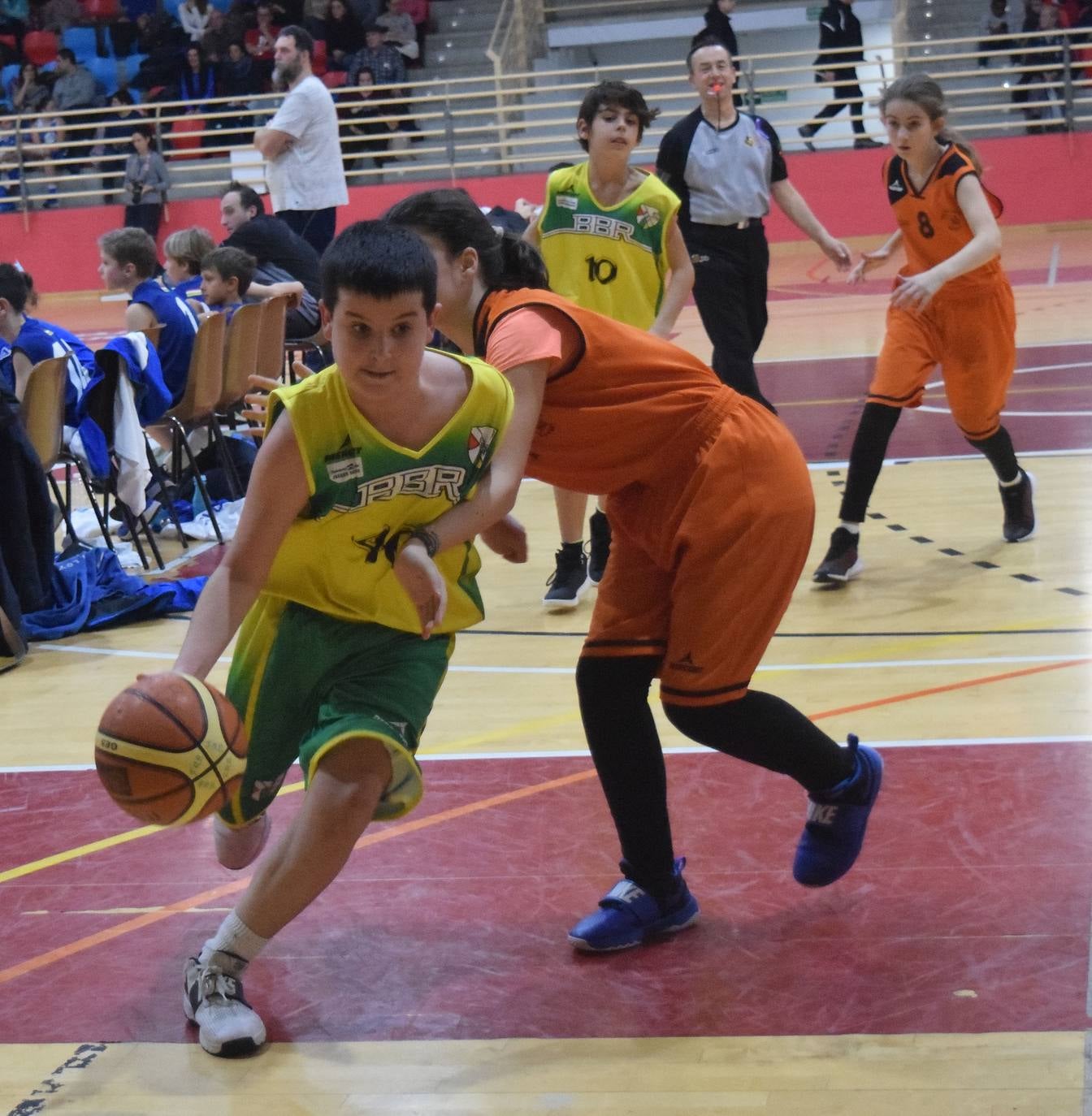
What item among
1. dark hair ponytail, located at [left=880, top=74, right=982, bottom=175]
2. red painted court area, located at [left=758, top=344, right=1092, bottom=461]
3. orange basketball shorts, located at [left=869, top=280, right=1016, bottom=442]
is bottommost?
red painted court area, located at [left=758, top=344, right=1092, bottom=461]

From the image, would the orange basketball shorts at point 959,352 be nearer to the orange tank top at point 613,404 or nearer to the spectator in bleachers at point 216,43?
the orange tank top at point 613,404

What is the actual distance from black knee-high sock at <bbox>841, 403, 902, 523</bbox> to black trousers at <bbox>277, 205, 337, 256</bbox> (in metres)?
4.67

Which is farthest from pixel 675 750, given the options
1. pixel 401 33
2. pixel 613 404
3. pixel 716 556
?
pixel 401 33

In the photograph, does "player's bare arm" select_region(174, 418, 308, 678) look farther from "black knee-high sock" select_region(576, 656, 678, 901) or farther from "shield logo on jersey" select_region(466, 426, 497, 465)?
"black knee-high sock" select_region(576, 656, 678, 901)

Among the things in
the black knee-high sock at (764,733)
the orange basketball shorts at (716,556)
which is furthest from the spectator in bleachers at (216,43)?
the black knee-high sock at (764,733)

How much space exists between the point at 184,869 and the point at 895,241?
12.6ft

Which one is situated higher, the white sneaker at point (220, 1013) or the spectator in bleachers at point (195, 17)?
the spectator in bleachers at point (195, 17)

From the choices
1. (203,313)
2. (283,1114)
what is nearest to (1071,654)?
(283,1114)

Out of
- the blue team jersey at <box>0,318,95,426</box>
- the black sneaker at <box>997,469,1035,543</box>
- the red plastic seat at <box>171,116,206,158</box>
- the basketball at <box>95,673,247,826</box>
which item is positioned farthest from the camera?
the red plastic seat at <box>171,116,206,158</box>

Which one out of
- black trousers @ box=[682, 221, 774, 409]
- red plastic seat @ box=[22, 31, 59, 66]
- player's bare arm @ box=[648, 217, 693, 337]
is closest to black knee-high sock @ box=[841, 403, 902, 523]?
player's bare arm @ box=[648, 217, 693, 337]

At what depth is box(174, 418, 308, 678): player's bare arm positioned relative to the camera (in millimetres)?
2541

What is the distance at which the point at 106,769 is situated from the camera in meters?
2.46

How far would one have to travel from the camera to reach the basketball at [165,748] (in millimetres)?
2422

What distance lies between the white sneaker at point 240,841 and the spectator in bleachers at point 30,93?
64.5ft
